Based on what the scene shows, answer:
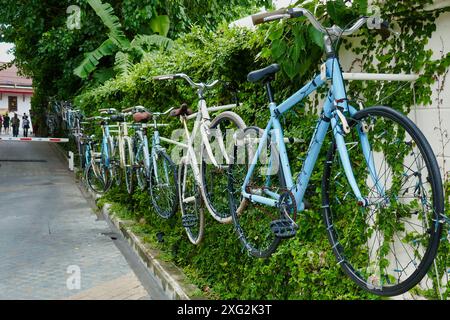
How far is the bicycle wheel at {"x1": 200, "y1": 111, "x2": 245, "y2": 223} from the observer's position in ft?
14.0

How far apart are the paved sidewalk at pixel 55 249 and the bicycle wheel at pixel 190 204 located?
0.93 m

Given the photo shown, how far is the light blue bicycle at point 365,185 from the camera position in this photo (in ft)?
7.64

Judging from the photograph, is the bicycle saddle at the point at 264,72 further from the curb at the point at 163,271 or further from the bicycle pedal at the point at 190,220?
the curb at the point at 163,271

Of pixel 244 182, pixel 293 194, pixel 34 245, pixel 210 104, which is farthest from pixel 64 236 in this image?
pixel 293 194

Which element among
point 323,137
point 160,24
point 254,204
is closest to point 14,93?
point 160,24

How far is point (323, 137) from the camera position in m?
2.91

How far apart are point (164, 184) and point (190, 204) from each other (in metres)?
0.85

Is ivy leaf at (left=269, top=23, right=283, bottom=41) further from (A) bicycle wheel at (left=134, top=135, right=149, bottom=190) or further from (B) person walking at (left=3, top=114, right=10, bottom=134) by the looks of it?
(B) person walking at (left=3, top=114, right=10, bottom=134)

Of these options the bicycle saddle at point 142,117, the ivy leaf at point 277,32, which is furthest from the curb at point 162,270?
the ivy leaf at point 277,32

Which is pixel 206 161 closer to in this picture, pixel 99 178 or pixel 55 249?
pixel 55 249

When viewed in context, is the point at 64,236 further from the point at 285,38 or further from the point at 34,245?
the point at 285,38

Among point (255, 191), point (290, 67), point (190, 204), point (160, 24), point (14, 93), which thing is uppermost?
point (14, 93)

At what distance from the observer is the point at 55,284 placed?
5.67 m

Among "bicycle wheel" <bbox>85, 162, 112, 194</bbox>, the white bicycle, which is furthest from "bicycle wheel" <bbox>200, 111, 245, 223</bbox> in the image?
"bicycle wheel" <bbox>85, 162, 112, 194</bbox>
